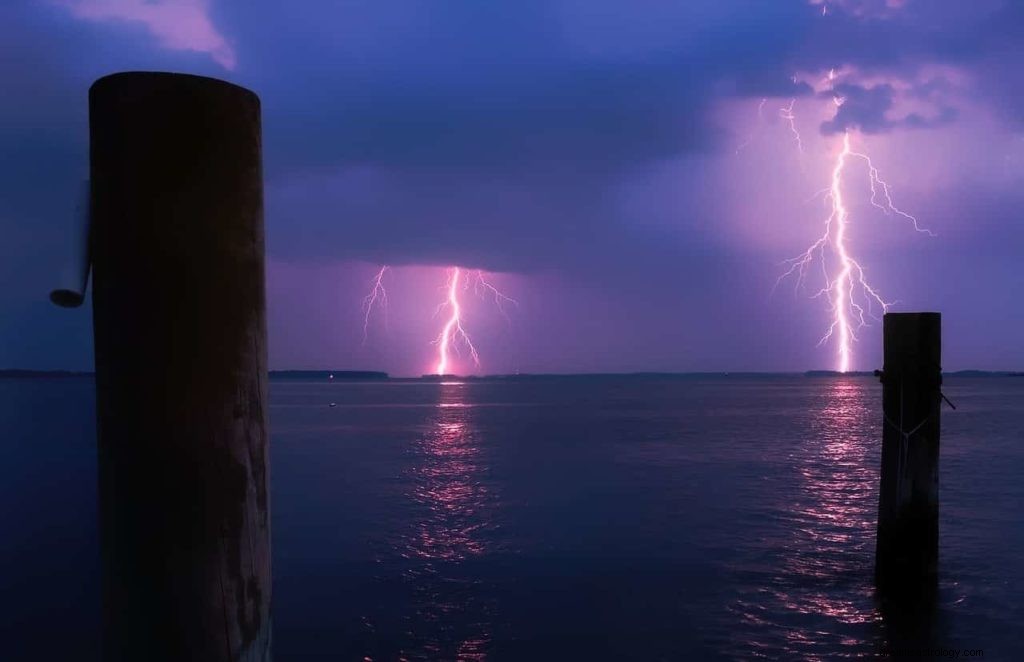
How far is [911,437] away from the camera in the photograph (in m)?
7.62

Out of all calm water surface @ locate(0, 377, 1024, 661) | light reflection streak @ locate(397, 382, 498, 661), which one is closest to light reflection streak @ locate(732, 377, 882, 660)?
calm water surface @ locate(0, 377, 1024, 661)

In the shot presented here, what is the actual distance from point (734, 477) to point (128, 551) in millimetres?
22335

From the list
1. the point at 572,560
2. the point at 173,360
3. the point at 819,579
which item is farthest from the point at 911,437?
the point at 173,360

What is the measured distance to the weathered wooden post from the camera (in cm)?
750

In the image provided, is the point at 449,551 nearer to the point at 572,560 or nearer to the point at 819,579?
the point at 572,560

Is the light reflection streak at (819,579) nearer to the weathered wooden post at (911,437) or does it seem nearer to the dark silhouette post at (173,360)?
the weathered wooden post at (911,437)

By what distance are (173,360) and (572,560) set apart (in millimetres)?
11178

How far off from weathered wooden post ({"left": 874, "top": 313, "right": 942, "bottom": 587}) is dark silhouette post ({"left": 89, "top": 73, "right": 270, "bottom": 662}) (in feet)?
23.2

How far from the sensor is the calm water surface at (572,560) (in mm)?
8398

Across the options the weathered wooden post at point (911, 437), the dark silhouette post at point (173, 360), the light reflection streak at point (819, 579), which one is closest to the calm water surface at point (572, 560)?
the light reflection streak at point (819, 579)

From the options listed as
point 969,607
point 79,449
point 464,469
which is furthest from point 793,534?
point 79,449

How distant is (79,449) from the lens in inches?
1146

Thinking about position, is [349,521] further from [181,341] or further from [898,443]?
[181,341]

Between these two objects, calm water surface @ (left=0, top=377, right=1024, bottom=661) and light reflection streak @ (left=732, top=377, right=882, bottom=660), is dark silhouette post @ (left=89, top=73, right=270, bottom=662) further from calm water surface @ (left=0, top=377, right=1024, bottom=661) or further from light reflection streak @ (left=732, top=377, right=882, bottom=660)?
light reflection streak @ (left=732, top=377, right=882, bottom=660)
